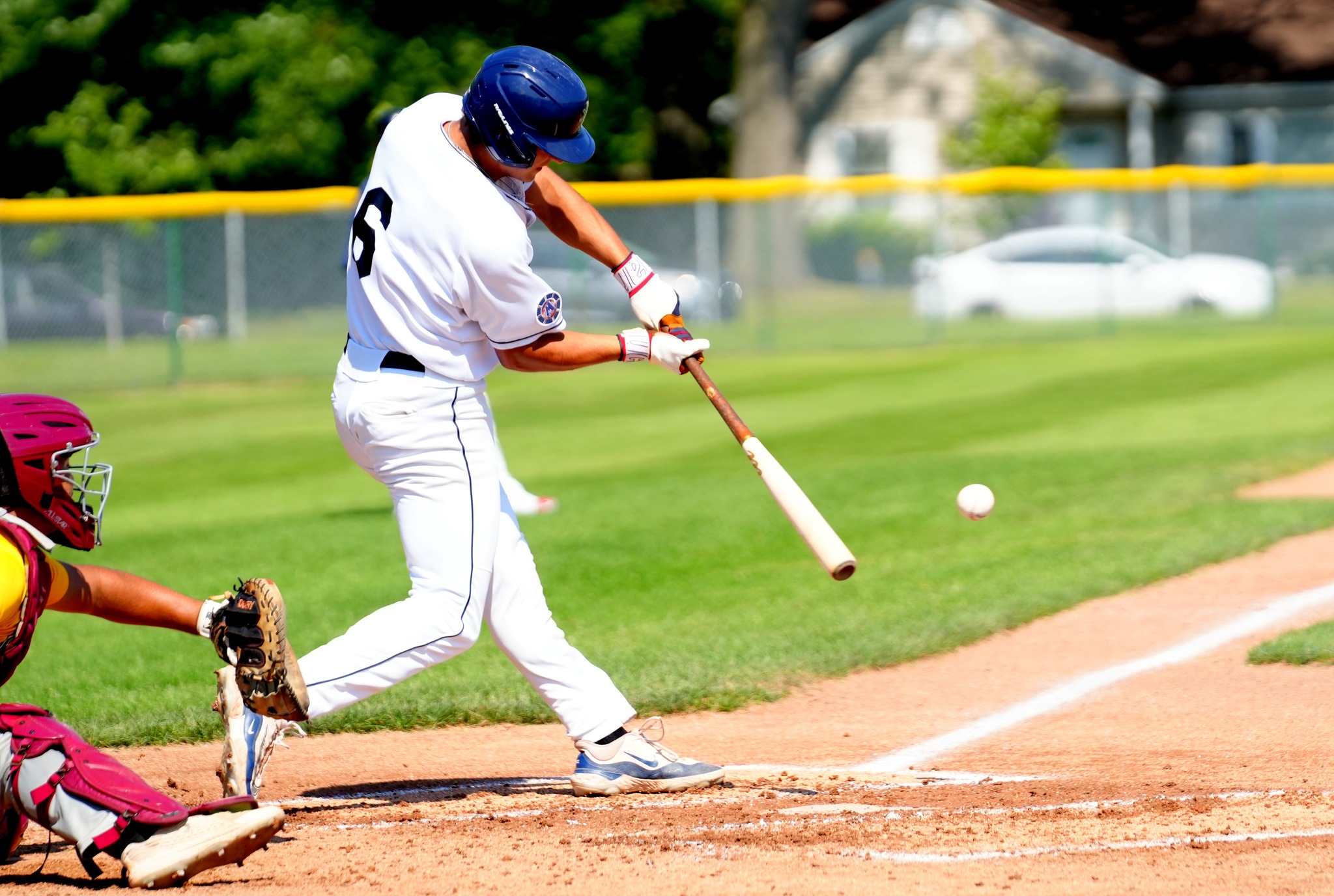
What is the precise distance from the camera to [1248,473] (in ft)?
36.6

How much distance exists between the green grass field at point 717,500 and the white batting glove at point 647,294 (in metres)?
1.66

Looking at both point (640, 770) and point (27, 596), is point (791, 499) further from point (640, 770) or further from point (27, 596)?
point (27, 596)

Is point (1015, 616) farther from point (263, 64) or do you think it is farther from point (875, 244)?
point (263, 64)

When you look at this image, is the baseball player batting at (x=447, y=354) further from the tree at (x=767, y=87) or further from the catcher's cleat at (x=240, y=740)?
the tree at (x=767, y=87)

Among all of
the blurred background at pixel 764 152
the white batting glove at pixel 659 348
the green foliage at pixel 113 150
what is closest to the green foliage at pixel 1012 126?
the blurred background at pixel 764 152

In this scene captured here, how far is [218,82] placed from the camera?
28203 mm

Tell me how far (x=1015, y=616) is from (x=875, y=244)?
14695mm

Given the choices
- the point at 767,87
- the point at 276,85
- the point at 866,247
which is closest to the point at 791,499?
the point at 866,247

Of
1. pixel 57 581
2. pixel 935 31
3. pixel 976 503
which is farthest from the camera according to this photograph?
pixel 935 31

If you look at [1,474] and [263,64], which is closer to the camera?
[1,474]

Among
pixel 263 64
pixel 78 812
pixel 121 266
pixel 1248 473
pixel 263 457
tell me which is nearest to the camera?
pixel 78 812

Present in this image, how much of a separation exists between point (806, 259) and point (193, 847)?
1847 cm

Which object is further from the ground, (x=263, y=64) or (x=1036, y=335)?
(x=263, y=64)

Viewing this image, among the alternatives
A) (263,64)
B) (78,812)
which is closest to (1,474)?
(78,812)
